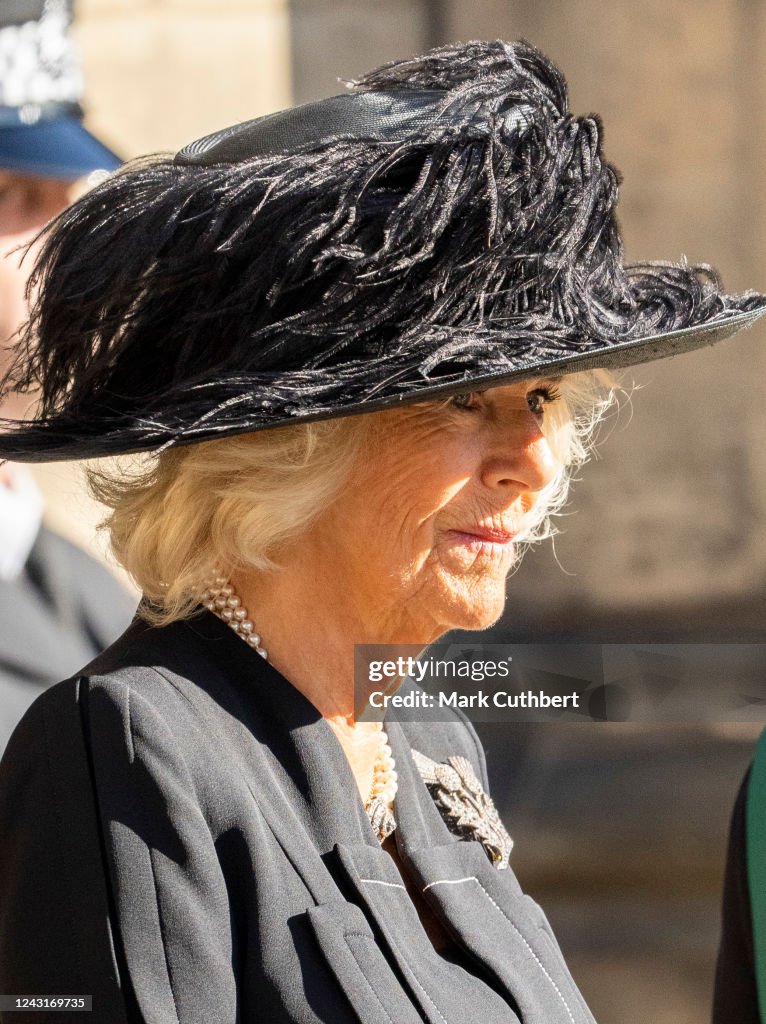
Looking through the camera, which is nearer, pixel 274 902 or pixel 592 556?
pixel 274 902

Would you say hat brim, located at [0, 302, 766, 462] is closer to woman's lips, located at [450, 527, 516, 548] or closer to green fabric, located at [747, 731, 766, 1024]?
woman's lips, located at [450, 527, 516, 548]

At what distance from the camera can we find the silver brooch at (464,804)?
1635mm

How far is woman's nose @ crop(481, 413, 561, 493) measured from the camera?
149cm

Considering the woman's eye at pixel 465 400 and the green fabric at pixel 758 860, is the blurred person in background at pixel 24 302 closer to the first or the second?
the woman's eye at pixel 465 400

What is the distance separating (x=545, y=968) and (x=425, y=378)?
2.34 feet

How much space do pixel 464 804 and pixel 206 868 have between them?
0.50 meters

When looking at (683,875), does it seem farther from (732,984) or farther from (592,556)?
(732,984)

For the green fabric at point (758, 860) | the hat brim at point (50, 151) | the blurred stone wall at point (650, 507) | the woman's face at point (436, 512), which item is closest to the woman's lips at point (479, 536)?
the woman's face at point (436, 512)

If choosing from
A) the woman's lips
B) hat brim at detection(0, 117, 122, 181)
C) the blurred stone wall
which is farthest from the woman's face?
the blurred stone wall

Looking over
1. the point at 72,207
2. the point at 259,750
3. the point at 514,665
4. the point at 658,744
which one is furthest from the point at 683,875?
the point at 72,207

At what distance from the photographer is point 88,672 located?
1387 mm

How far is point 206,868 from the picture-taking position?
1.26 meters

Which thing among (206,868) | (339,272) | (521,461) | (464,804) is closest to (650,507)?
(464,804)

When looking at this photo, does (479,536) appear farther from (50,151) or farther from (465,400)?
(50,151)
